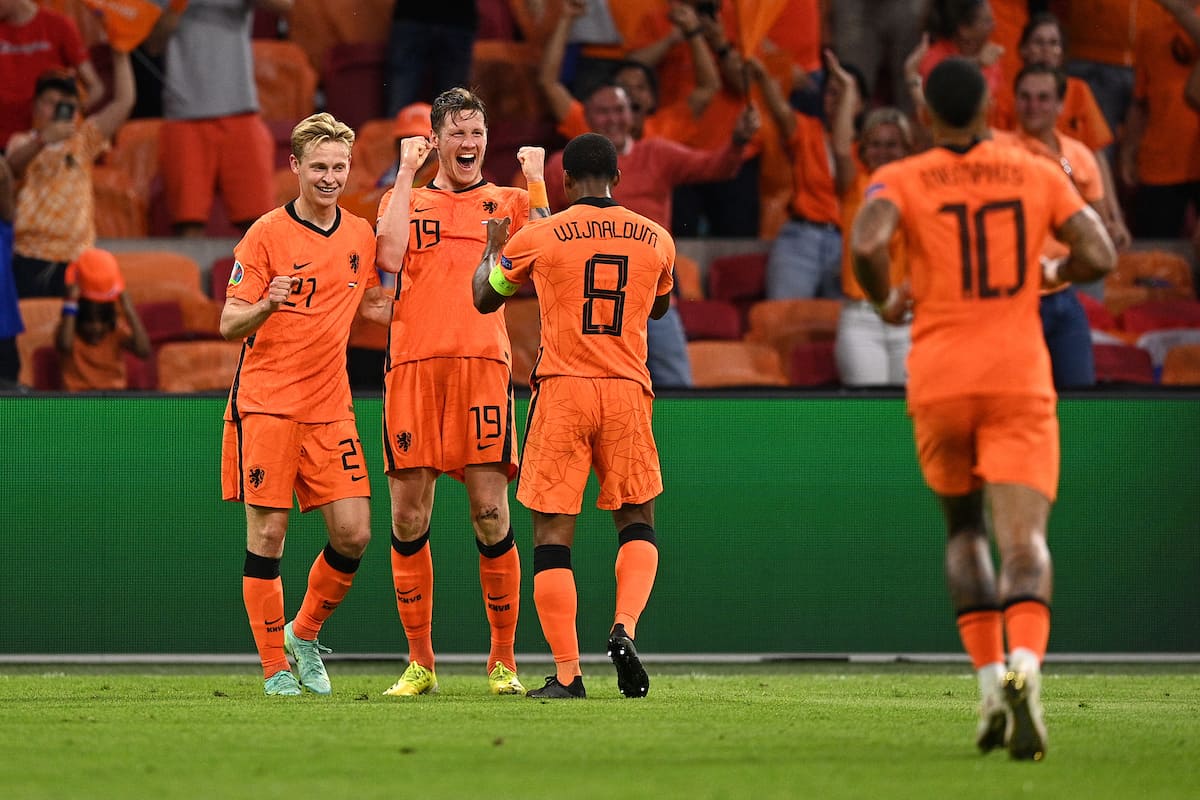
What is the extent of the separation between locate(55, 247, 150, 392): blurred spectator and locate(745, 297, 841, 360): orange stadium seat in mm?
4335

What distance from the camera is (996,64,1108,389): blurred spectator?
10602 millimetres

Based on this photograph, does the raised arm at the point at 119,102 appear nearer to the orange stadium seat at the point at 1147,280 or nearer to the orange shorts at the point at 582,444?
the orange shorts at the point at 582,444

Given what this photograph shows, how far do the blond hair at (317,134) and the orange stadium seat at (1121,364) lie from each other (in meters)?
6.07

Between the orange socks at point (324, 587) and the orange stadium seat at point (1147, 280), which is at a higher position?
the orange stadium seat at point (1147, 280)

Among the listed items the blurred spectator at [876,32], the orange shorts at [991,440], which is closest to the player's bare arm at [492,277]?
the orange shorts at [991,440]

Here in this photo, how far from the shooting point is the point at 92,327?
438 inches

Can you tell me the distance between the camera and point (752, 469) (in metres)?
10.5

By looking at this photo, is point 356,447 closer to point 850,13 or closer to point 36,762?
point 36,762

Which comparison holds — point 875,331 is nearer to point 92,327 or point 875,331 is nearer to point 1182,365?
point 1182,365

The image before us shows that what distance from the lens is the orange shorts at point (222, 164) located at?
41.8ft

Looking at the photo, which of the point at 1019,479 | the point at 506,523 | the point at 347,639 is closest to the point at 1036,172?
the point at 1019,479

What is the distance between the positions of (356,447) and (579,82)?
638cm

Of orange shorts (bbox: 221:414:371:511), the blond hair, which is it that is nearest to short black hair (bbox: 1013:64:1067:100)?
the blond hair

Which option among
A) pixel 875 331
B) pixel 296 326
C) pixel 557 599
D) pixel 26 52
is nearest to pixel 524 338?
pixel 875 331
